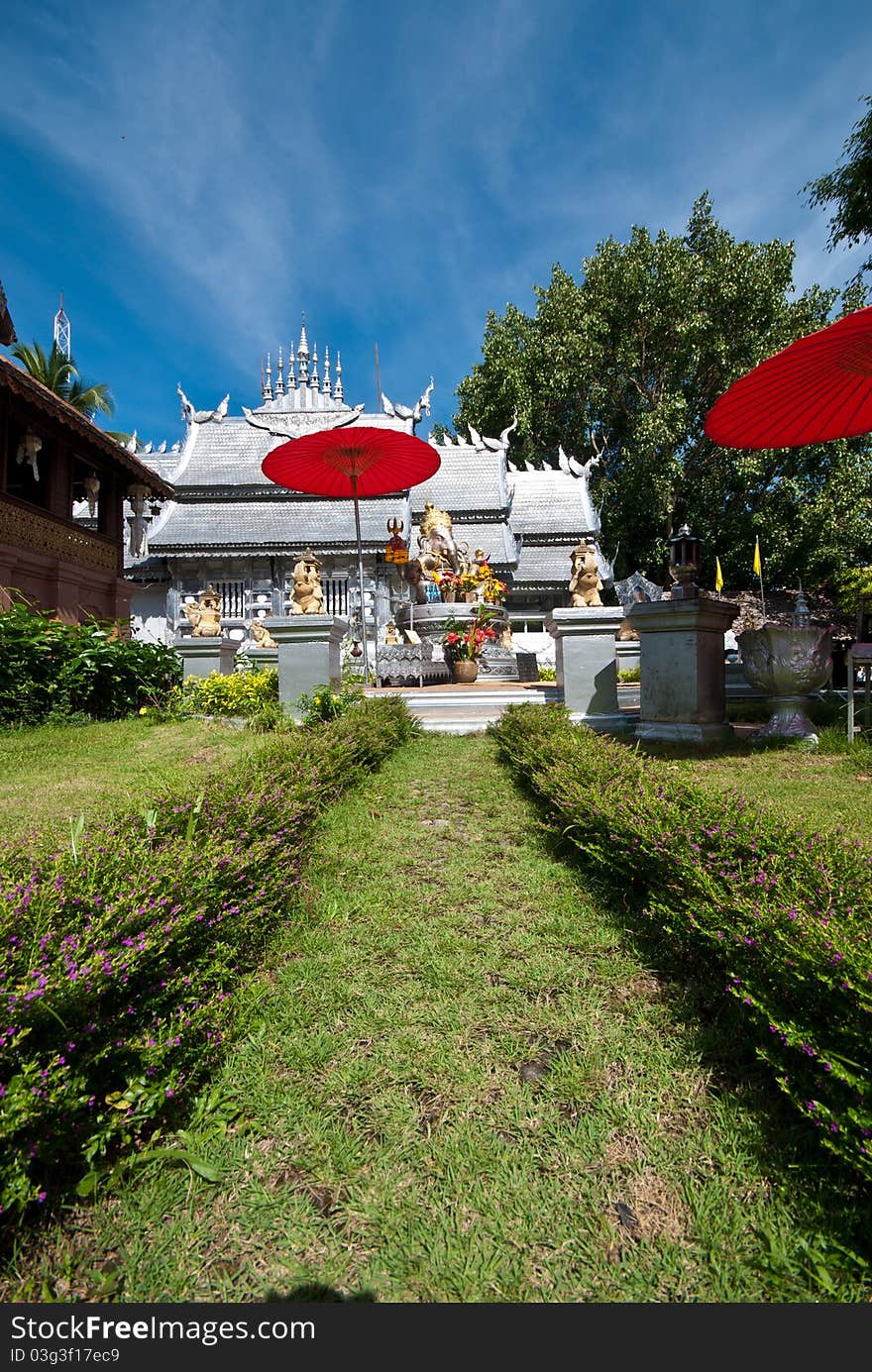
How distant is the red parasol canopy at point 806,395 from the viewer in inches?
177

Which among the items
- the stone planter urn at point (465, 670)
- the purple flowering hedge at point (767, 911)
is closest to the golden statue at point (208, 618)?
the stone planter urn at point (465, 670)

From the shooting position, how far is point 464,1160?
1.55 meters

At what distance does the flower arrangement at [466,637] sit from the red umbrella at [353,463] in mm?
A: 1853

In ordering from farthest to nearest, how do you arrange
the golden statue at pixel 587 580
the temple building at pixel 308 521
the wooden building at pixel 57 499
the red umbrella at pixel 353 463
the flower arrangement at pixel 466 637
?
1. the temple building at pixel 308 521
2. the wooden building at pixel 57 499
3. the flower arrangement at pixel 466 637
4. the red umbrella at pixel 353 463
5. the golden statue at pixel 587 580

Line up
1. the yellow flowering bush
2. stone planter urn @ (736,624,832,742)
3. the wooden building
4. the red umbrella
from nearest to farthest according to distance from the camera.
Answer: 1. stone planter urn @ (736,624,832,742)
2. the yellow flowering bush
3. the red umbrella
4. the wooden building

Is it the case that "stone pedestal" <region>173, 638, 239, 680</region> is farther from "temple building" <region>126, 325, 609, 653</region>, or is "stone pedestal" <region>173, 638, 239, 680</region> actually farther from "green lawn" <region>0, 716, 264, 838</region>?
"temple building" <region>126, 325, 609, 653</region>

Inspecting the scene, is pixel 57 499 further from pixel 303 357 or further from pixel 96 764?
pixel 303 357

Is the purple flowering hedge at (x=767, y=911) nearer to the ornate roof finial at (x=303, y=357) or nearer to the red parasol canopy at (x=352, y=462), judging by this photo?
the red parasol canopy at (x=352, y=462)

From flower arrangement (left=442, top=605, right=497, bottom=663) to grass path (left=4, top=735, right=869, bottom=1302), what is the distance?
8124 mm

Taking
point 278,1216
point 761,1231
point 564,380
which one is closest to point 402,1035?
point 278,1216

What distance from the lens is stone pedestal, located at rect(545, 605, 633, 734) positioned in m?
7.31

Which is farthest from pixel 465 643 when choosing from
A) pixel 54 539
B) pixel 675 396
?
pixel 675 396

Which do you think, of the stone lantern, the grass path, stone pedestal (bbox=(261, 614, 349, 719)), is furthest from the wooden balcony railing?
the grass path

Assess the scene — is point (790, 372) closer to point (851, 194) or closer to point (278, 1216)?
point (278, 1216)
